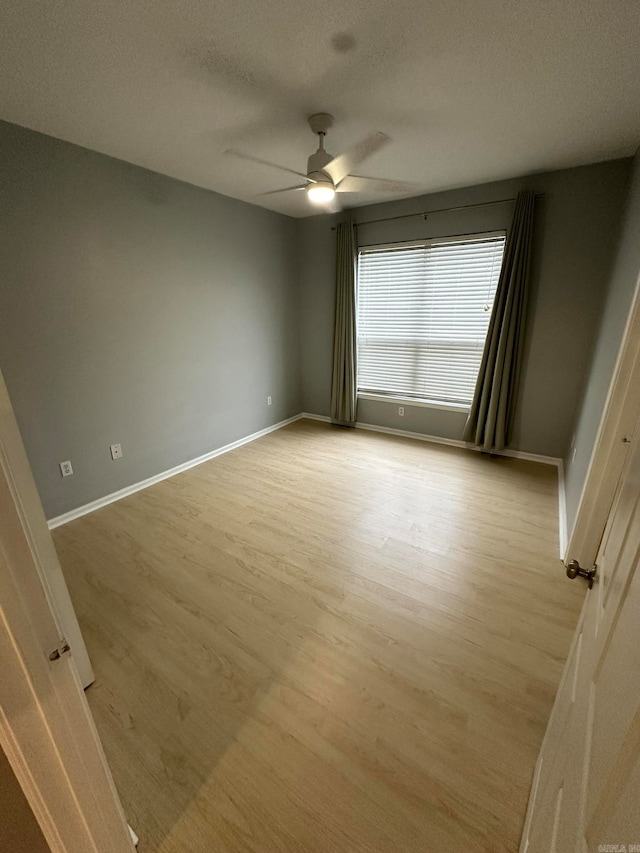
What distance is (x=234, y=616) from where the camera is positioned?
1711mm

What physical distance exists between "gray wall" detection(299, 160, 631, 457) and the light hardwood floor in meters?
0.87

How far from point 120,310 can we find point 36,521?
6.43ft

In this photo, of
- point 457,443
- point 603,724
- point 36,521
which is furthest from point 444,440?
point 36,521

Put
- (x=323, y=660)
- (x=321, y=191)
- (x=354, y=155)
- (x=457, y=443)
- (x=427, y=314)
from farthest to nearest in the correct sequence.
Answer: (x=457, y=443) → (x=427, y=314) → (x=321, y=191) → (x=354, y=155) → (x=323, y=660)

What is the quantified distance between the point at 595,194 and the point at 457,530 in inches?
108

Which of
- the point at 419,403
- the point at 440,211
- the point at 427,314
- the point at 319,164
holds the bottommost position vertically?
the point at 419,403

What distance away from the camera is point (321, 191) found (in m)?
2.00

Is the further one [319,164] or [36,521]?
[319,164]

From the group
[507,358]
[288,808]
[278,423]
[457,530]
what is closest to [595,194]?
[507,358]

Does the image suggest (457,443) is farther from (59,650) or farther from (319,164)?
(59,650)

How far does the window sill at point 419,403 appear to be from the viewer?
11.9 ft

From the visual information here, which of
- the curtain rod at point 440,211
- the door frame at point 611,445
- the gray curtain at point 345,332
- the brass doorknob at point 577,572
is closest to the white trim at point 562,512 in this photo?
the door frame at point 611,445

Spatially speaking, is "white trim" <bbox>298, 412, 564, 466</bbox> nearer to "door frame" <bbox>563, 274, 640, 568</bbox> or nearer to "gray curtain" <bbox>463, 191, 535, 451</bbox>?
"gray curtain" <bbox>463, 191, 535, 451</bbox>

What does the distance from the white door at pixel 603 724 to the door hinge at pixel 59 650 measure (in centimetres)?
84
